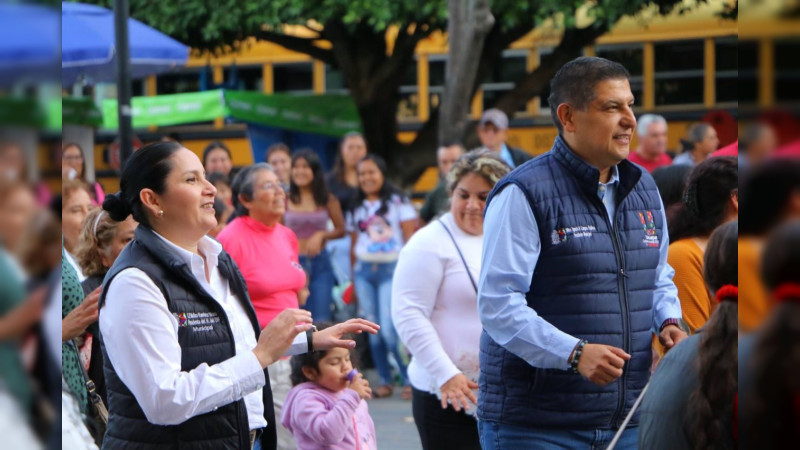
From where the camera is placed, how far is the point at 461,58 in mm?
14008

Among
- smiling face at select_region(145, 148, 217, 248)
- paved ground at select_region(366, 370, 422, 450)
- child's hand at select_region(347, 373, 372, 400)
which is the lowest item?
paved ground at select_region(366, 370, 422, 450)

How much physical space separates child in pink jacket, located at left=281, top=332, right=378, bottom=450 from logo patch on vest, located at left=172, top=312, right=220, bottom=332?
167cm

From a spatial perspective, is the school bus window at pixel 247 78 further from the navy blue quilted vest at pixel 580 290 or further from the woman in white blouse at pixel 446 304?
the navy blue quilted vest at pixel 580 290

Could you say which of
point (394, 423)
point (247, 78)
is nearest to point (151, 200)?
point (394, 423)

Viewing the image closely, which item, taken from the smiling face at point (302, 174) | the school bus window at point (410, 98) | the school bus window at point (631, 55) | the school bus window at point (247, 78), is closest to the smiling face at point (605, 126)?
the smiling face at point (302, 174)

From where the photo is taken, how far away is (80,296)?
4.40 metres

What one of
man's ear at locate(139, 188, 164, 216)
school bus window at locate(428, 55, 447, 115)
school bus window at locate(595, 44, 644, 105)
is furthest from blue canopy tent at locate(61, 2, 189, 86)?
school bus window at locate(595, 44, 644, 105)

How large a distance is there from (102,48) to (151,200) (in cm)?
776

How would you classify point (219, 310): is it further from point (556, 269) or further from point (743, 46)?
point (743, 46)

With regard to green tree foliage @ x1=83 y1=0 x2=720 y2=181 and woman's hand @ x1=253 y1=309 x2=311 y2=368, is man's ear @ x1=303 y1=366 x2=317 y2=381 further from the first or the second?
green tree foliage @ x1=83 y1=0 x2=720 y2=181

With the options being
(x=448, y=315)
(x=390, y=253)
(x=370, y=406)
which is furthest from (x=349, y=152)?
(x=448, y=315)

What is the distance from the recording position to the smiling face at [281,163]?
1109 cm

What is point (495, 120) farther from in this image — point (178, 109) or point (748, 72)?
point (178, 109)

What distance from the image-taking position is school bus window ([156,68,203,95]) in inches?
990
